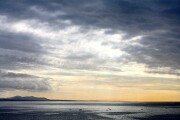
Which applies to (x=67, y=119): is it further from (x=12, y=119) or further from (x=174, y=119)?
(x=174, y=119)

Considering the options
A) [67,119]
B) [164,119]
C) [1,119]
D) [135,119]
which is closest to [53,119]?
[67,119]

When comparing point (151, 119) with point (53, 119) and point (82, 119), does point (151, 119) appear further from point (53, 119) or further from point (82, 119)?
point (53, 119)

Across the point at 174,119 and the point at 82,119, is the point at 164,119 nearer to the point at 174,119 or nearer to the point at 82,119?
the point at 174,119

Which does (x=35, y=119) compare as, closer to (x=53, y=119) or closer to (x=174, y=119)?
(x=53, y=119)

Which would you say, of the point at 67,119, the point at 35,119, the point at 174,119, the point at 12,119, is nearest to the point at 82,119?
the point at 67,119

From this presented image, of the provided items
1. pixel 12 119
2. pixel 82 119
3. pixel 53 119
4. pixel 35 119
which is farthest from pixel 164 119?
pixel 12 119

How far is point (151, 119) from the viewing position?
9825 centimetres

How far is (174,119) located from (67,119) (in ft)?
128

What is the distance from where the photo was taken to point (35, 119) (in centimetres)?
9681

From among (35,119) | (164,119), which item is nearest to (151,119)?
(164,119)

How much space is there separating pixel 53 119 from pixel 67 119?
5206 mm

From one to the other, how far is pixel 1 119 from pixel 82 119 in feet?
94.4

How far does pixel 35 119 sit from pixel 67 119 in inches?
458

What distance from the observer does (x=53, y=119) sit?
321ft
